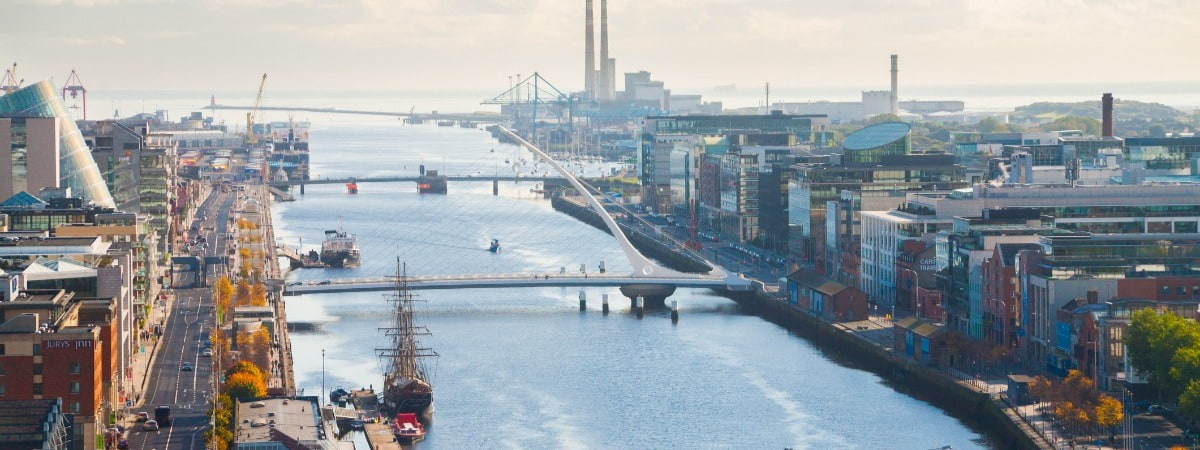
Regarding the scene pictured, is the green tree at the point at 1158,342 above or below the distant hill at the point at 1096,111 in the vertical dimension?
below

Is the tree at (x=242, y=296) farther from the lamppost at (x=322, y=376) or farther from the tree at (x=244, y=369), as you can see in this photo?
the tree at (x=244, y=369)

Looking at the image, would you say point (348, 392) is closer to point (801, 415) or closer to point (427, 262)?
point (801, 415)

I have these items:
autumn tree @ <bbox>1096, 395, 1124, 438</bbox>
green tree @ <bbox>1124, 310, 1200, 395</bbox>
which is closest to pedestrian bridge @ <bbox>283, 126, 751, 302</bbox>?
green tree @ <bbox>1124, 310, 1200, 395</bbox>

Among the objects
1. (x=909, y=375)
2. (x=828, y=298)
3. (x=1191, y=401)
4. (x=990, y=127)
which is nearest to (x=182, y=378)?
(x=909, y=375)

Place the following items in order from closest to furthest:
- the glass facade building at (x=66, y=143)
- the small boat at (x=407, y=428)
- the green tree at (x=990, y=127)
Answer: the small boat at (x=407, y=428) < the glass facade building at (x=66, y=143) < the green tree at (x=990, y=127)

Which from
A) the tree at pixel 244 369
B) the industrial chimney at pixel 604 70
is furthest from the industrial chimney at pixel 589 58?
the tree at pixel 244 369

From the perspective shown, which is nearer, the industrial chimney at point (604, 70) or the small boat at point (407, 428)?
the small boat at point (407, 428)

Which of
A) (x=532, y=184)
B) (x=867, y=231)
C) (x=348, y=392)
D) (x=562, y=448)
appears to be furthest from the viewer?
(x=532, y=184)

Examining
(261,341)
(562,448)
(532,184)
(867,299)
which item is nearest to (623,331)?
(867,299)
